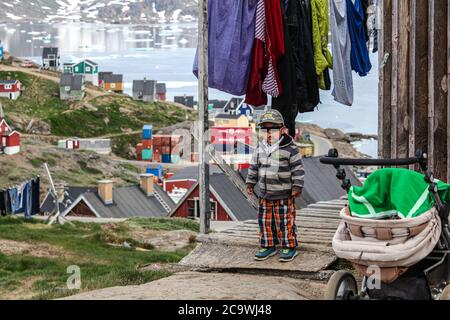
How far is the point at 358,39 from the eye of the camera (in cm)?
1044

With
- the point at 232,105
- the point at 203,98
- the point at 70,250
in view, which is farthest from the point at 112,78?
the point at 203,98

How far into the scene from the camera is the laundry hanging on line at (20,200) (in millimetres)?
35781

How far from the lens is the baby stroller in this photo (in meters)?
5.21

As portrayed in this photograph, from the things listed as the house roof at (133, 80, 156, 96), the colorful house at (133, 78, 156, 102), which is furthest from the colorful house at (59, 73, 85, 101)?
the house roof at (133, 80, 156, 96)

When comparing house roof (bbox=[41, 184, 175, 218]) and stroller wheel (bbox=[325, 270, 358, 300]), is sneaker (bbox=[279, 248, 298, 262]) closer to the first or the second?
stroller wheel (bbox=[325, 270, 358, 300])

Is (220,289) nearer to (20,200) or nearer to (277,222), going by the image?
(277,222)

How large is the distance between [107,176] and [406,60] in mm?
58858

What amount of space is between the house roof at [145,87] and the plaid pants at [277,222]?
100651 mm

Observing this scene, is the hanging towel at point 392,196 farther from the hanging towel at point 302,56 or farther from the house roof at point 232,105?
the house roof at point 232,105

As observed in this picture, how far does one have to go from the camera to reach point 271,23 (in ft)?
28.7

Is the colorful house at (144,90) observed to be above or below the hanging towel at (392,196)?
below

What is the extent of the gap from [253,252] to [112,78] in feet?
342

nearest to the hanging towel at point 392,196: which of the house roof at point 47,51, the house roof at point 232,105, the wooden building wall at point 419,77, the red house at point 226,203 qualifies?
the wooden building wall at point 419,77

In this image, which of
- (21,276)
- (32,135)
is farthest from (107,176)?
(21,276)
